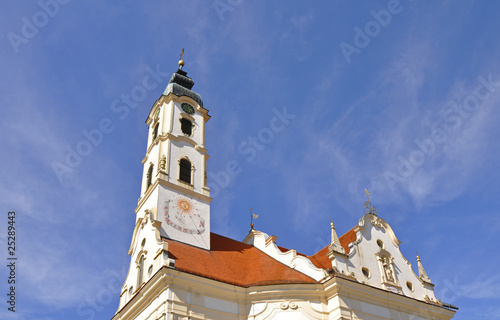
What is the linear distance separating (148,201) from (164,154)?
3.21 meters

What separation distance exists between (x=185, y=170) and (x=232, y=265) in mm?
7231

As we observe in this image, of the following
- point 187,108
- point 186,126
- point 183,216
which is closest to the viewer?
point 183,216

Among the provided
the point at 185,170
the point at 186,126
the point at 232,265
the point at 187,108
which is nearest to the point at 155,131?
the point at 186,126

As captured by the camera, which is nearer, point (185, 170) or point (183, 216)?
point (183, 216)

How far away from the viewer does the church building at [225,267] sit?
832 inches

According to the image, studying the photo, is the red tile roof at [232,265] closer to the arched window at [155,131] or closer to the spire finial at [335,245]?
the spire finial at [335,245]

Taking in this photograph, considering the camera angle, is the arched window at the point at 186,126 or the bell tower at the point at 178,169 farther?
the arched window at the point at 186,126

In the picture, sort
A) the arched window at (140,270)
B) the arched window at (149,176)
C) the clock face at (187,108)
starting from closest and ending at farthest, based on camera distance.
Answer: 1. the arched window at (140,270)
2. the arched window at (149,176)
3. the clock face at (187,108)

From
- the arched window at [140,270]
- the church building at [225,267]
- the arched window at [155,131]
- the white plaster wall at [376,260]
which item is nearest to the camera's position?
the church building at [225,267]

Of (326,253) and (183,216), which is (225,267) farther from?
(326,253)

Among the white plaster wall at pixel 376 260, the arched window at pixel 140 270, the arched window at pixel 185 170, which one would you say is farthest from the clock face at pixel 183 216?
the white plaster wall at pixel 376 260

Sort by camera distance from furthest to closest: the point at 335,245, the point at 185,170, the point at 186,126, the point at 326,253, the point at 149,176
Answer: the point at 186,126, the point at 149,176, the point at 185,170, the point at 326,253, the point at 335,245

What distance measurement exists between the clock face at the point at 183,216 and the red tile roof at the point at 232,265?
1.17 meters

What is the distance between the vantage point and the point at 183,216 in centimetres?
2595
